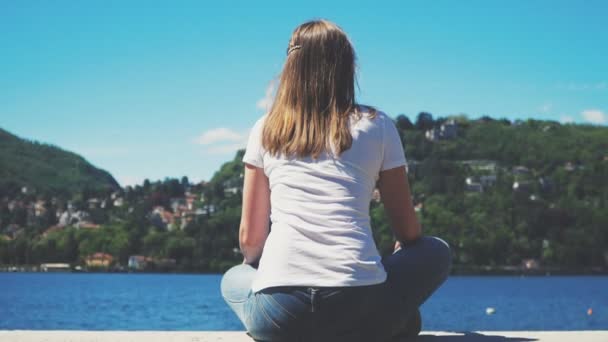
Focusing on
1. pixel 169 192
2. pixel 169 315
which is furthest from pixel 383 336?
pixel 169 192

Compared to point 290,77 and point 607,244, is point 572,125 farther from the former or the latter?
point 290,77

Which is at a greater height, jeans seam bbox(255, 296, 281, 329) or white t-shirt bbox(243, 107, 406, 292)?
white t-shirt bbox(243, 107, 406, 292)

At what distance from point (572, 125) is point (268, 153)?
547 ft

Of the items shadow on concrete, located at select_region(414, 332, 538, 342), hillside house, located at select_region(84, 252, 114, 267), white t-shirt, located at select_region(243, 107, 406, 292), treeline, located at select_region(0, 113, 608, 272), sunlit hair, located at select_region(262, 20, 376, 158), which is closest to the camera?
white t-shirt, located at select_region(243, 107, 406, 292)

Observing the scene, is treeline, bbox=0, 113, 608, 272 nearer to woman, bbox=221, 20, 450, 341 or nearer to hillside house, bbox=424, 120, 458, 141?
hillside house, bbox=424, 120, 458, 141

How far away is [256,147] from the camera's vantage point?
3.19m

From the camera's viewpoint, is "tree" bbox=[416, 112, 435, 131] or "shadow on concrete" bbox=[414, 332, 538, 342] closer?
"shadow on concrete" bbox=[414, 332, 538, 342]

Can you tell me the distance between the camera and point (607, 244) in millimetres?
117500

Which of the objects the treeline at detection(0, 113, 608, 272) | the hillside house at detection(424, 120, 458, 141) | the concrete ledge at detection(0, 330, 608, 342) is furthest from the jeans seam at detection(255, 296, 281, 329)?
the hillside house at detection(424, 120, 458, 141)

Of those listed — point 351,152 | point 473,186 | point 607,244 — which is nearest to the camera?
point 351,152

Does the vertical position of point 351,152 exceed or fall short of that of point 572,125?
it falls short

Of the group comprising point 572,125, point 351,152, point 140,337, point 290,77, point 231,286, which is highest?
point 572,125

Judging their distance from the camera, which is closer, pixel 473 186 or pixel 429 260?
pixel 429 260

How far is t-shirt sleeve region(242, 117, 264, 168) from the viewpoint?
318cm
